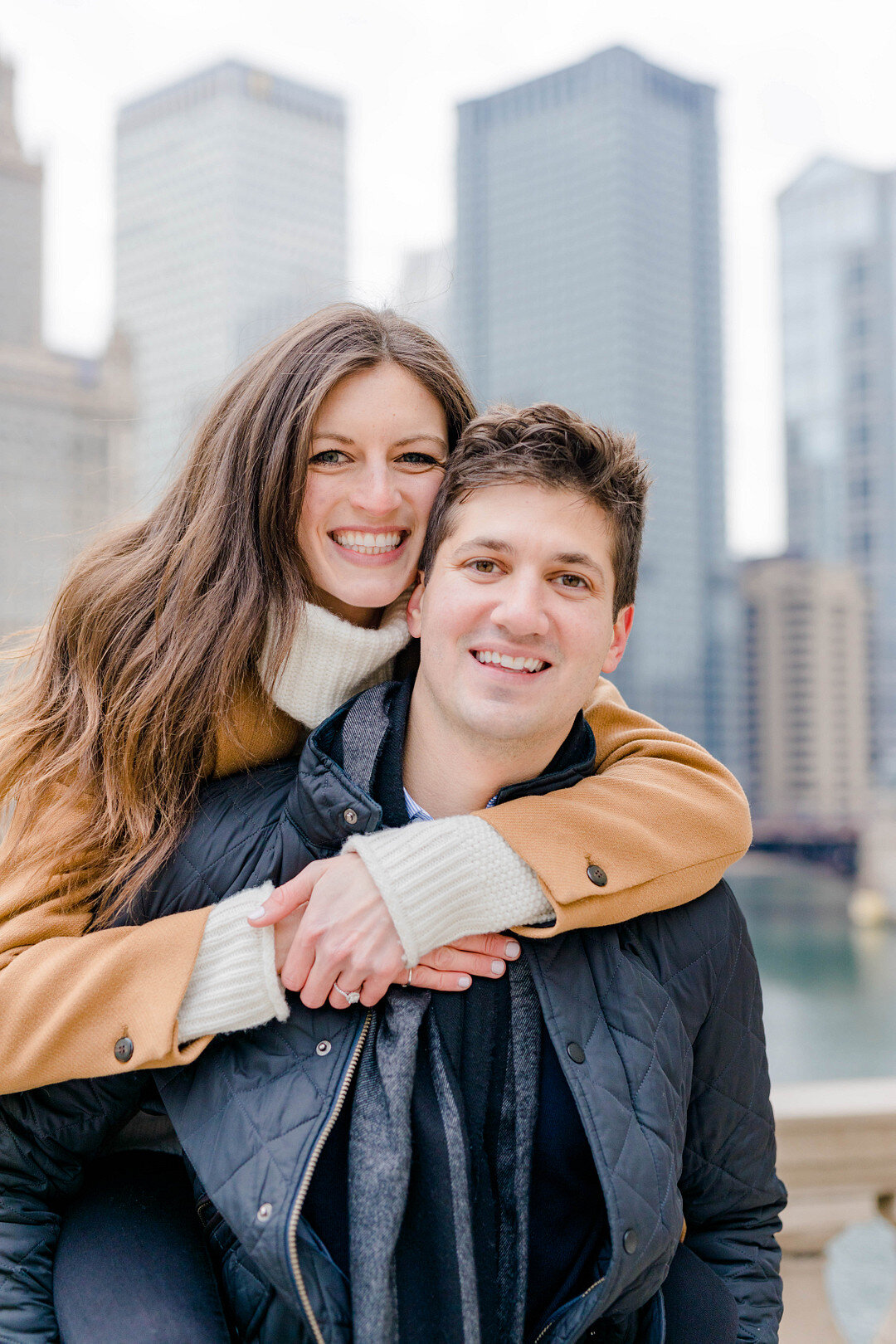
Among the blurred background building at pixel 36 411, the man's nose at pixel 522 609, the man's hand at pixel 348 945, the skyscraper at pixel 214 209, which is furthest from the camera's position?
the skyscraper at pixel 214 209

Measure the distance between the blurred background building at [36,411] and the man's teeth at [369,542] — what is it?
40.4m

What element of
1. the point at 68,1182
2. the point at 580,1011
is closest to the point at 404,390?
the point at 580,1011

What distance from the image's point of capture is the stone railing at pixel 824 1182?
88.0 inches

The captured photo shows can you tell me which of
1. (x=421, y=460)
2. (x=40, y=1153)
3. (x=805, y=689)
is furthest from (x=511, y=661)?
(x=805, y=689)

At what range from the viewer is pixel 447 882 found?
1.46m

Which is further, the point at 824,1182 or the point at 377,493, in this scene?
the point at 824,1182

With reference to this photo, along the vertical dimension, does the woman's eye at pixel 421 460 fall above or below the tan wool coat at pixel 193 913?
above

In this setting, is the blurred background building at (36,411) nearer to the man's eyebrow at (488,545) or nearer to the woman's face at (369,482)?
the woman's face at (369,482)

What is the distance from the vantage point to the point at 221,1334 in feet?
4.70

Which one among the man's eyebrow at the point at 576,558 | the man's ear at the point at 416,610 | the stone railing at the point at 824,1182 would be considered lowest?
the stone railing at the point at 824,1182

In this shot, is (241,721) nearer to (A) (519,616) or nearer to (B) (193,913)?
(B) (193,913)

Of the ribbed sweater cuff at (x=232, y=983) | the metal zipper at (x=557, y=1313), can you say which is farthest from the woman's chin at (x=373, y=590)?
the metal zipper at (x=557, y=1313)

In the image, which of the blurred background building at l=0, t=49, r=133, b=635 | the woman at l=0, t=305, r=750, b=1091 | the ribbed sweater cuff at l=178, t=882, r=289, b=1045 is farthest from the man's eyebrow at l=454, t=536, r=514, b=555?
the blurred background building at l=0, t=49, r=133, b=635

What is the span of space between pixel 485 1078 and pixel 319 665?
0.72 meters
